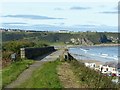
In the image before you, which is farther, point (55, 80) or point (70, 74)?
point (70, 74)

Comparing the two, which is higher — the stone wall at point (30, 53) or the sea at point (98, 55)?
the stone wall at point (30, 53)

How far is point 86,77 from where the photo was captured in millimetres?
11141

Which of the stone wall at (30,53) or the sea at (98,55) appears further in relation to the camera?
the sea at (98,55)

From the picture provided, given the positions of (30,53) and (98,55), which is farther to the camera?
(98,55)

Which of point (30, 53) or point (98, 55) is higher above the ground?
point (30, 53)

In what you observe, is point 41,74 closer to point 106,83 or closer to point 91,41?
point 106,83

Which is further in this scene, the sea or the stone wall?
the sea

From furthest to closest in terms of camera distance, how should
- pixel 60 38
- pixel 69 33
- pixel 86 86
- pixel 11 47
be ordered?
1. pixel 69 33
2. pixel 60 38
3. pixel 11 47
4. pixel 86 86

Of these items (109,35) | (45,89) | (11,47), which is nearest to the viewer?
(45,89)

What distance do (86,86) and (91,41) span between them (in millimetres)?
168564

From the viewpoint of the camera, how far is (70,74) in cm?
1236

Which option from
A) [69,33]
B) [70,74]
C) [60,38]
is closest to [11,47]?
[70,74]

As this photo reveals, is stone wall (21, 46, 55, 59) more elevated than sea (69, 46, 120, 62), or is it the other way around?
stone wall (21, 46, 55, 59)

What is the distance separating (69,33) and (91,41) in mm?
11715
